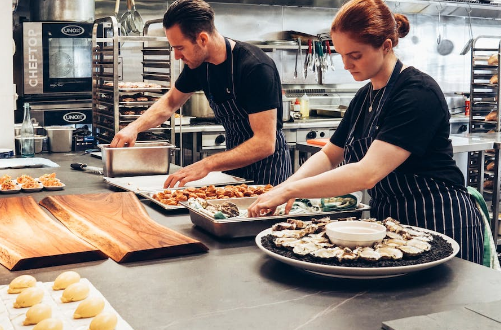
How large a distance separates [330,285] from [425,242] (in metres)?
0.31

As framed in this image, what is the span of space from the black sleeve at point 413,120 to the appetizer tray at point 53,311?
1.04m

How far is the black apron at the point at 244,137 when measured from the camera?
3.11m

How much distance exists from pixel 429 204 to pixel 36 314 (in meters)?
1.45

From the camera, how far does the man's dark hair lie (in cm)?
284

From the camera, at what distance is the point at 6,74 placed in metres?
4.02

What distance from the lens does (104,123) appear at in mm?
4504

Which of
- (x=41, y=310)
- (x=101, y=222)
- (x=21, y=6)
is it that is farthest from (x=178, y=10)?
(x=21, y=6)

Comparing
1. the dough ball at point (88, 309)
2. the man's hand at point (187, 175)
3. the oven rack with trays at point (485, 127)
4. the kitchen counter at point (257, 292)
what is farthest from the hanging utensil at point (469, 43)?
the dough ball at point (88, 309)

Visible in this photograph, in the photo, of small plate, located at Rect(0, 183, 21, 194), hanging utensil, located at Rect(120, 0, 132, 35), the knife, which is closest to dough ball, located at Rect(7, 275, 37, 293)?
small plate, located at Rect(0, 183, 21, 194)

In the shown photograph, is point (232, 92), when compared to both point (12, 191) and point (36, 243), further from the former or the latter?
point (36, 243)

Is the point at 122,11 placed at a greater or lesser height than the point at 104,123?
greater

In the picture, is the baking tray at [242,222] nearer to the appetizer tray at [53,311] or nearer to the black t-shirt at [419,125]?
the black t-shirt at [419,125]

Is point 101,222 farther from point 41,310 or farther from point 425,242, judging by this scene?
point 425,242

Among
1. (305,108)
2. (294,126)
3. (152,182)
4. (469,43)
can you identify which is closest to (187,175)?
(152,182)
